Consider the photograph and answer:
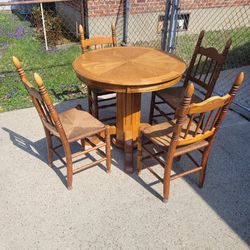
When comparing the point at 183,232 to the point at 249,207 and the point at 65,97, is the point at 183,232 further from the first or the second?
the point at 65,97

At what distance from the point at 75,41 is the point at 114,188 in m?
5.04

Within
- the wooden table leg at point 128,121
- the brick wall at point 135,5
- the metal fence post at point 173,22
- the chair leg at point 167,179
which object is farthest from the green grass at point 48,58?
the chair leg at point 167,179

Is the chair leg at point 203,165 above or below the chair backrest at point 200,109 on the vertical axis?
below

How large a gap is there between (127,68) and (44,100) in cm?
95

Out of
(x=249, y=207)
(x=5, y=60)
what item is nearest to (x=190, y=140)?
(x=249, y=207)

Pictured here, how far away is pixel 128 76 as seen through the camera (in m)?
2.45

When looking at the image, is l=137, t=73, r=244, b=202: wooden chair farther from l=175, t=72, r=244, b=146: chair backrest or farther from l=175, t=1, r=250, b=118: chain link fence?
l=175, t=1, r=250, b=118: chain link fence

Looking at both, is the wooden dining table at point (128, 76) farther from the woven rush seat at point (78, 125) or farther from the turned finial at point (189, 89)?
the turned finial at point (189, 89)

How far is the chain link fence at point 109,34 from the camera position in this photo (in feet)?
15.4

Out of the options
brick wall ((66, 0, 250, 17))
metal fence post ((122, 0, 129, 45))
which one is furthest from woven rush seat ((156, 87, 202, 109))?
brick wall ((66, 0, 250, 17))

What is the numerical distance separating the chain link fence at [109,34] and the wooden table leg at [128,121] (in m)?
1.65

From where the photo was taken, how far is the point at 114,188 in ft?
8.71

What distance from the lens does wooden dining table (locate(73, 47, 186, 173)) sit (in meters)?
2.39

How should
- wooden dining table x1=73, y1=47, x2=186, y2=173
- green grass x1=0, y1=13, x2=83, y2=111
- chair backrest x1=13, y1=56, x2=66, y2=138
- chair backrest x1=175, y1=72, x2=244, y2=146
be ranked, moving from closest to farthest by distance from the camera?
chair backrest x1=175, y1=72, x2=244, y2=146
chair backrest x1=13, y1=56, x2=66, y2=138
wooden dining table x1=73, y1=47, x2=186, y2=173
green grass x1=0, y1=13, x2=83, y2=111
